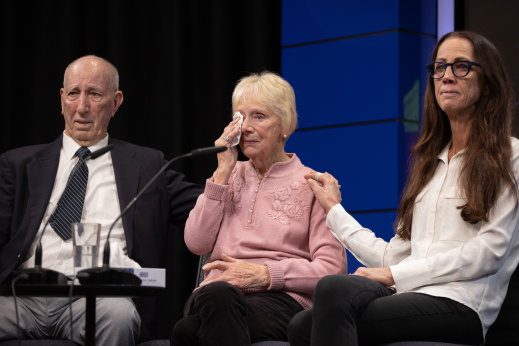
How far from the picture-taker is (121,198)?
11.0ft

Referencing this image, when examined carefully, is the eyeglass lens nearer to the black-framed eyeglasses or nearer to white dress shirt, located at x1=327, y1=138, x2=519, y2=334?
the black-framed eyeglasses

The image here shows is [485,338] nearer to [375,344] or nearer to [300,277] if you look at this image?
[375,344]

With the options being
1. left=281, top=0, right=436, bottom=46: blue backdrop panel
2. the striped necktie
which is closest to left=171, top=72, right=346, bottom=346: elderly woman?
the striped necktie

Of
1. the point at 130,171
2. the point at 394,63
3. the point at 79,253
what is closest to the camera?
the point at 79,253

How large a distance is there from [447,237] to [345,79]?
2.03m

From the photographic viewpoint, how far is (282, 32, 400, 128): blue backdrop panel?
13.9 ft

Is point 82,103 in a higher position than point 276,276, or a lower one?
higher

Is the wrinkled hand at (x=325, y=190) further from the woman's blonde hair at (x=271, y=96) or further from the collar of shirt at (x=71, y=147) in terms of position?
the collar of shirt at (x=71, y=147)

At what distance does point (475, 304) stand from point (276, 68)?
8.18 ft

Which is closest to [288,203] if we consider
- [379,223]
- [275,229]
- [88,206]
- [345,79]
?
[275,229]

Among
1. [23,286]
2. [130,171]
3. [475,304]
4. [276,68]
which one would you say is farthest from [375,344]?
[276,68]

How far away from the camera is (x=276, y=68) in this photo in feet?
15.2

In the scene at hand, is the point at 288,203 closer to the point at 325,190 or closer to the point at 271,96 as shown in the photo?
the point at 325,190

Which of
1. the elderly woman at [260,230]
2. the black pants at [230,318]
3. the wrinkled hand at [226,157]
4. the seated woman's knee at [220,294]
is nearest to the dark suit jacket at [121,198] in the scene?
the elderly woman at [260,230]
